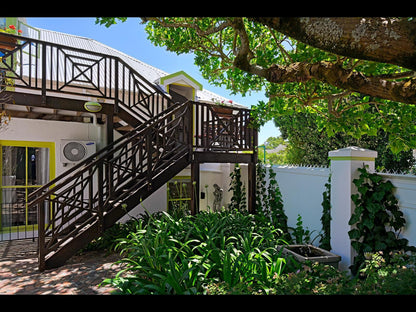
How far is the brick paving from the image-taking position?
3.20 metres

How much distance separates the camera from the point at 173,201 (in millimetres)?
7871

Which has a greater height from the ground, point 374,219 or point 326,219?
point 374,219

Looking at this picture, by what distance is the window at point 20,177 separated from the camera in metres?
6.06

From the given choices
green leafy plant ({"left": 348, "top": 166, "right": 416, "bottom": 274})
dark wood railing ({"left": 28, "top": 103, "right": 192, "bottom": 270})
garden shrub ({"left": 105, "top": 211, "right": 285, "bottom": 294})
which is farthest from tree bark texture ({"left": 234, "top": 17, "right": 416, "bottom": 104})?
dark wood railing ({"left": 28, "top": 103, "right": 192, "bottom": 270})

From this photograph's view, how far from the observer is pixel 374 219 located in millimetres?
3342

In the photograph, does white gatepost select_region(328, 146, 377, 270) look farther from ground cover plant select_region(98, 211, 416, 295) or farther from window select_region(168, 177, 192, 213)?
window select_region(168, 177, 192, 213)

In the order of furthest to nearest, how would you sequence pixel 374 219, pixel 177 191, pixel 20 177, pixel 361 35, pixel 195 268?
pixel 177 191
pixel 20 177
pixel 374 219
pixel 195 268
pixel 361 35

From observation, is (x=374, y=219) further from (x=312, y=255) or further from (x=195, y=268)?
(x=195, y=268)

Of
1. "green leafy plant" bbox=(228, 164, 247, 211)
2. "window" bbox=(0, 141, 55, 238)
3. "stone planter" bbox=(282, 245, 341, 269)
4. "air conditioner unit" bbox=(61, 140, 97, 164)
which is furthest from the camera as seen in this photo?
"green leafy plant" bbox=(228, 164, 247, 211)

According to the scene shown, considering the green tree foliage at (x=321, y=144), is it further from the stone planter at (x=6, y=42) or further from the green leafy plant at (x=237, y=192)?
Result: the stone planter at (x=6, y=42)

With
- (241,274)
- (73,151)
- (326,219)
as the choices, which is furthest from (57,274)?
(326,219)

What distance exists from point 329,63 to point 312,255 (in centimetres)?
260

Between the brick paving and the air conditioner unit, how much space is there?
2.17m
